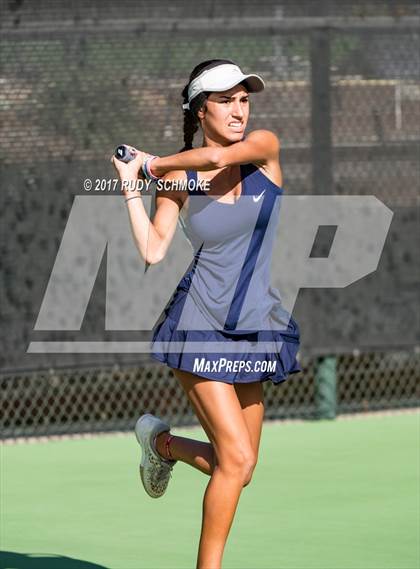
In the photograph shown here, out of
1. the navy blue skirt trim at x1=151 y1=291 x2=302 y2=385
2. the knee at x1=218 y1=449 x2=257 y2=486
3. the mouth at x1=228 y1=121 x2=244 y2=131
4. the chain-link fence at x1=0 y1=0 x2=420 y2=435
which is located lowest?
the knee at x1=218 y1=449 x2=257 y2=486

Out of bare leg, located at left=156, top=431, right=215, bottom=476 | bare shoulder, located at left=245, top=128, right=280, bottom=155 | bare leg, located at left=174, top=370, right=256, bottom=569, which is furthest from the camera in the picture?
bare leg, located at left=156, top=431, right=215, bottom=476

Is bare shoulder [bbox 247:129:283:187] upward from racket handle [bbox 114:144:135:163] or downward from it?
upward

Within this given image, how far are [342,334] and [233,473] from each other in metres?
5.11

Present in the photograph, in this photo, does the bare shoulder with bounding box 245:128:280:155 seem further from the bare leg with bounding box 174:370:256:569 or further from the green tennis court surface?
the green tennis court surface

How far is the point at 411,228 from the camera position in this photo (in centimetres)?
1000

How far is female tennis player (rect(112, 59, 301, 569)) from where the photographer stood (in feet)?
16.3

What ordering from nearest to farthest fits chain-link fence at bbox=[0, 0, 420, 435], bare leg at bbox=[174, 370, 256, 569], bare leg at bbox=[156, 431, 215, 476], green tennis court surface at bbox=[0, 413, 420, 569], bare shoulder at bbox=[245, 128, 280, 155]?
bare leg at bbox=[174, 370, 256, 569], bare shoulder at bbox=[245, 128, 280, 155], bare leg at bbox=[156, 431, 215, 476], green tennis court surface at bbox=[0, 413, 420, 569], chain-link fence at bbox=[0, 0, 420, 435]

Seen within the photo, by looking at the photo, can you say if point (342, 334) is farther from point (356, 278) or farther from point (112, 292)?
point (112, 292)

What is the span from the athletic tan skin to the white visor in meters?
0.05

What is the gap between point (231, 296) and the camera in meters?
5.09

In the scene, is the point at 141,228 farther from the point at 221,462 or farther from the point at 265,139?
the point at 221,462

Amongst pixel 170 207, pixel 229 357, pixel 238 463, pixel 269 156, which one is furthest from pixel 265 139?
pixel 238 463

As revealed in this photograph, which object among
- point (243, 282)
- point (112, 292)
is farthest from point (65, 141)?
point (243, 282)

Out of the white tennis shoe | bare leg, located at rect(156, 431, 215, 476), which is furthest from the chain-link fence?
bare leg, located at rect(156, 431, 215, 476)
